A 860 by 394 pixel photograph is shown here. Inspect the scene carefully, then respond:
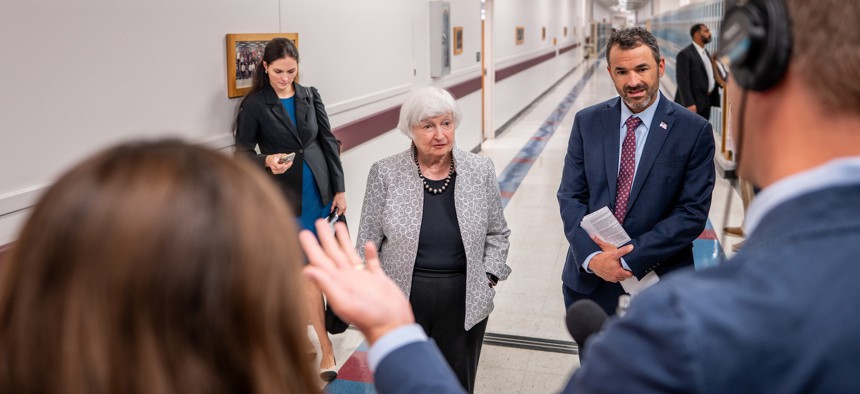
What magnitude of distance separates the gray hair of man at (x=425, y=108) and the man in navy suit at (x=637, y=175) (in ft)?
1.80

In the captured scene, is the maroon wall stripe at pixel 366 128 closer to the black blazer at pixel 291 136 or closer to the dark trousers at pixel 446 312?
the black blazer at pixel 291 136

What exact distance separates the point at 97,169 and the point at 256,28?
3461mm

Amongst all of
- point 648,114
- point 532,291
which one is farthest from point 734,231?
point 648,114

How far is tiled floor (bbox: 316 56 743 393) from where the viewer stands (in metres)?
3.68

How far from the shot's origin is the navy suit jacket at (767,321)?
0.68m

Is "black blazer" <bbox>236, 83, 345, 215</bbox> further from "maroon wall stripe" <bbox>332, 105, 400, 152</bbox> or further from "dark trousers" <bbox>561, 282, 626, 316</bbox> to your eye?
"dark trousers" <bbox>561, 282, 626, 316</bbox>

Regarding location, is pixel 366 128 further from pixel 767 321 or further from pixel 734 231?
pixel 767 321

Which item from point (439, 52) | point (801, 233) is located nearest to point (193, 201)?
point (801, 233)

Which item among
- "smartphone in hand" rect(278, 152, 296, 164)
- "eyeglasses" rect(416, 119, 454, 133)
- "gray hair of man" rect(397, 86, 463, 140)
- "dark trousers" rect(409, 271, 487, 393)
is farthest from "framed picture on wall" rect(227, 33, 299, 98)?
"dark trousers" rect(409, 271, 487, 393)

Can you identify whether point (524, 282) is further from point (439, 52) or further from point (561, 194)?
point (439, 52)

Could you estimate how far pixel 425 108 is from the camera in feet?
9.59

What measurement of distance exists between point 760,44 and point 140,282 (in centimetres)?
72

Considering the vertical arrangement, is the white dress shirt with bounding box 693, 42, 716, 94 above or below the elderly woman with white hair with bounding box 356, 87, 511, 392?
above

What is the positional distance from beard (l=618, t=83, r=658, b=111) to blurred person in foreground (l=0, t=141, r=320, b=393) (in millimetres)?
2021
